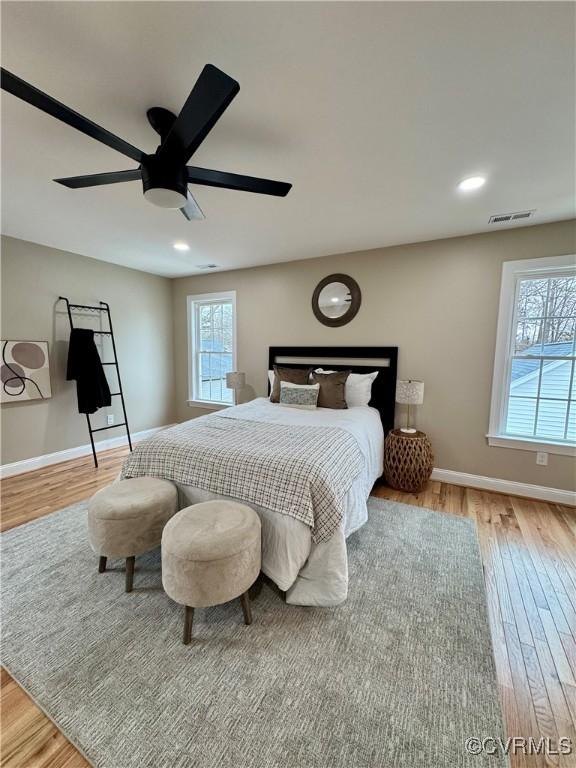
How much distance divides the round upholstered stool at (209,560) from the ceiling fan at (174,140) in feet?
5.39

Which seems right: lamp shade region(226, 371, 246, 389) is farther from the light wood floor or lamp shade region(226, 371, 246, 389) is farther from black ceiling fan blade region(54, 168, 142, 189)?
black ceiling fan blade region(54, 168, 142, 189)

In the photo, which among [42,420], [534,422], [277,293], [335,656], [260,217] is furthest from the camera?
[277,293]

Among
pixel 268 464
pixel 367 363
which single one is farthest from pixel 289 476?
pixel 367 363

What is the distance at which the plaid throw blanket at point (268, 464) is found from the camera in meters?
1.72

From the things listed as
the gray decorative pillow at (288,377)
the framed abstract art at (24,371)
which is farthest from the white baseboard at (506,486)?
the framed abstract art at (24,371)

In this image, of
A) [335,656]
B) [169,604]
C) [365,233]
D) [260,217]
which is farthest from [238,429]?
[365,233]

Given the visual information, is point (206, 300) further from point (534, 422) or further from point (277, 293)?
point (534, 422)

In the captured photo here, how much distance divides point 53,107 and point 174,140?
43cm

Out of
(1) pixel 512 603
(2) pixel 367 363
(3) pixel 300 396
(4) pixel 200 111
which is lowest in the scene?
(1) pixel 512 603

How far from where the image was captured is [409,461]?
310 centimetres

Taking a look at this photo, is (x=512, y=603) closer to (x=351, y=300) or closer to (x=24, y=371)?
(x=351, y=300)

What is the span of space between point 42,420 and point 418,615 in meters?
4.23

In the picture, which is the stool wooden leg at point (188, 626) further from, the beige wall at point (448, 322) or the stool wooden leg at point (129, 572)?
the beige wall at point (448, 322)

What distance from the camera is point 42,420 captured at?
3691mm
